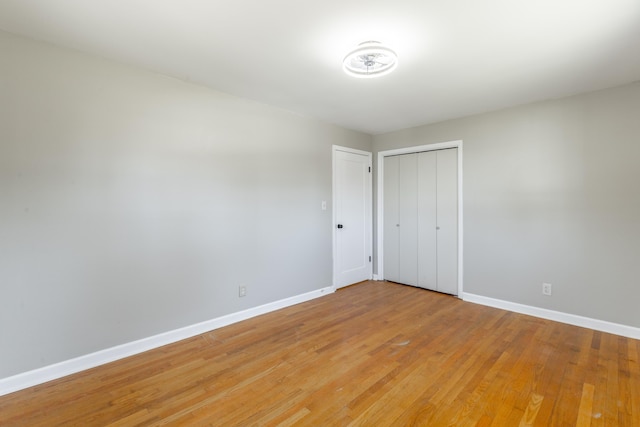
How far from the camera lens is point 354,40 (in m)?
2.03

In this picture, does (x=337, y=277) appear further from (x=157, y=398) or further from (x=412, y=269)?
(x=157, y=398)

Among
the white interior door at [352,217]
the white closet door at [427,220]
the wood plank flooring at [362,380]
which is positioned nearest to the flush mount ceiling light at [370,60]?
the white interior door at [352,217]

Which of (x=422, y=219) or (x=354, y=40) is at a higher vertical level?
(x=354, y=40)

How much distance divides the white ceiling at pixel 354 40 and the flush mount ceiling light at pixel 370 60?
0.06 m

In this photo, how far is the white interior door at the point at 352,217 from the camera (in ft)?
13.9

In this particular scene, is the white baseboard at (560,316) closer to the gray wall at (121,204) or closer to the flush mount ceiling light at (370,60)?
the gray wall at (121,204)

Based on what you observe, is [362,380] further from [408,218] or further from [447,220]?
[408,218]

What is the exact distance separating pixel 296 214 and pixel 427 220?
1.95 m

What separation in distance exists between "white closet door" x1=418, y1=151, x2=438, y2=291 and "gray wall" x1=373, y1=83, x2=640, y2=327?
17.1 inches

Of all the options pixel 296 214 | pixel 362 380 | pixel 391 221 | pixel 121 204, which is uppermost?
pixel 121 204

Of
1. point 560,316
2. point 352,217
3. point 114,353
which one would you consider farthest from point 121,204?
point 560,316

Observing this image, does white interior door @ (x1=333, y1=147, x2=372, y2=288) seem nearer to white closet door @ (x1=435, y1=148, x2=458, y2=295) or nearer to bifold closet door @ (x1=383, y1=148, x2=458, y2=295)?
bifold closet door @ (x1=383, y1=148, x2=458, y2=295)

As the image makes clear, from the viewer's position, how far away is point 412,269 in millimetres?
4379

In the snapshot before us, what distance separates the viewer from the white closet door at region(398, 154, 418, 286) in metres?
4.33
